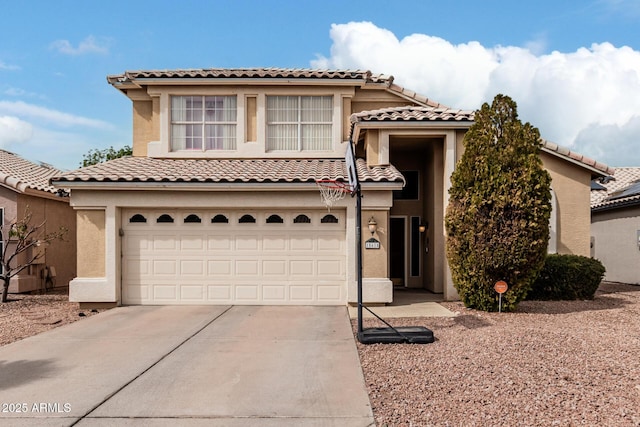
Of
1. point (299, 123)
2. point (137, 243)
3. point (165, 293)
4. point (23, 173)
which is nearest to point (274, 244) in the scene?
point (165, 293)

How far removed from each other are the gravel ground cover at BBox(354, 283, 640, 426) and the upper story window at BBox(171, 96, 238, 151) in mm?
7645

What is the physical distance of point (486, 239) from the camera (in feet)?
31.2

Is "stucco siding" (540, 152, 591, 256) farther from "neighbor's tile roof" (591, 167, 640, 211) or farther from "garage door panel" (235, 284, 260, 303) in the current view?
"garage door panel" (235, 284, 260, 303)

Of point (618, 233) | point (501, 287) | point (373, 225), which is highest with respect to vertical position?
point (373, 225)

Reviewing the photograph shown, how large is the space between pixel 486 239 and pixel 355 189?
3425 millimetres

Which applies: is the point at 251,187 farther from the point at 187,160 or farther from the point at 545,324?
the point at 545,324

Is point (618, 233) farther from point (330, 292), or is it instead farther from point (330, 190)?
point (330, 190)

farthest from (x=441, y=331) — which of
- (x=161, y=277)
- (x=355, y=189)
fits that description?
(x=161, y=277)

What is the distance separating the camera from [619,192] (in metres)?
19.5

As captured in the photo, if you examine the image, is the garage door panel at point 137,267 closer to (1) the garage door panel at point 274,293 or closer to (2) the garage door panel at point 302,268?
(1) the garage door panel at point 274,293

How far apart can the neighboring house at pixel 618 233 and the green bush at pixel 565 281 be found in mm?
5177

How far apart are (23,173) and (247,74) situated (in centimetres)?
784

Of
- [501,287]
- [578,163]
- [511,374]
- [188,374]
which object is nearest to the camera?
[511,374]

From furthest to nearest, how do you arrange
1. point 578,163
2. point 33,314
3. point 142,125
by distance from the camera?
point 142,125, point 578,163, point 33,314
